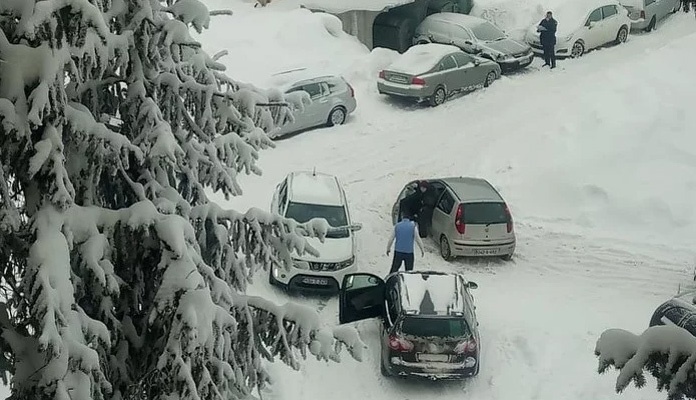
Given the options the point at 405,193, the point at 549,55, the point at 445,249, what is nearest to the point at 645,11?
the point at 549,55

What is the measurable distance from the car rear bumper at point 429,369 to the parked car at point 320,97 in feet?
33.8

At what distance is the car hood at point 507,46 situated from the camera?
26969mm

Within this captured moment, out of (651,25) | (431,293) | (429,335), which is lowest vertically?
(651,25)

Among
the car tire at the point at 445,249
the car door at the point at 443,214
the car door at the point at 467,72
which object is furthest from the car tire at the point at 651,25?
the car tire at the point at 445,249

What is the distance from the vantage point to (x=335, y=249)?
15258mm

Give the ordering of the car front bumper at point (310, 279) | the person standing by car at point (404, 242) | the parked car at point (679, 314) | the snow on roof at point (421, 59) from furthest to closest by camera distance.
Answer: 1. the snow on roof at point (421, 59)
2. the person standing by car at point (404, 242)
3. the car front bumper at point (310, 279)
4. the parked car at point (679, 314)

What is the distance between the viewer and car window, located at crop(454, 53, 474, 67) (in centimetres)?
2498

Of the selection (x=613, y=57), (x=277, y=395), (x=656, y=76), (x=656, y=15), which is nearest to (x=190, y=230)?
(x=277, y=395)

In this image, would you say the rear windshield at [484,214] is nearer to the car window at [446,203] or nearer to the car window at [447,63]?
the car window at [446,203]

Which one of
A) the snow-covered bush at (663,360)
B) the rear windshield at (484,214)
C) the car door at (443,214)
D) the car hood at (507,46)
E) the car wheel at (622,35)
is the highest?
the snow-covered bush at (663,360)

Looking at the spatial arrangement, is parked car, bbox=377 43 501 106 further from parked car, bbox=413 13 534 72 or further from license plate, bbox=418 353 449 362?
license plate, bbox=418 353 449 362

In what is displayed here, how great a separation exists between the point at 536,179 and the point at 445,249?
4.08 m

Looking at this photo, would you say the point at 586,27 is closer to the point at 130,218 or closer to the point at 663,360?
the point at 130,218

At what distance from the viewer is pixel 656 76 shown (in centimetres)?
2352
